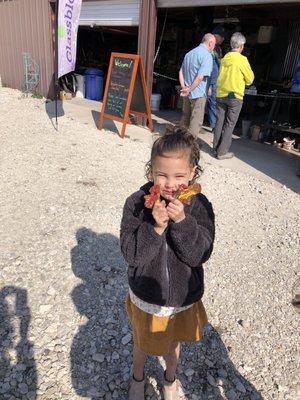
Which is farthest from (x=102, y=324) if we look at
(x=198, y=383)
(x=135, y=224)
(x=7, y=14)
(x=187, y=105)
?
(x=7, y=14)

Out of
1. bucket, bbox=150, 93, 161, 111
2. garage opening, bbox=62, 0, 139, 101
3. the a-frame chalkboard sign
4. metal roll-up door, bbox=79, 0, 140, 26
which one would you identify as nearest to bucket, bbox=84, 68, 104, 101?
garage opening, bbox=62, 0, 139, 101

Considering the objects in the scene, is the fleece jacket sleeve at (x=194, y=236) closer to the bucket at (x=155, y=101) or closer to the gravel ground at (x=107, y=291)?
the gravel ground at (x=107, y=291)

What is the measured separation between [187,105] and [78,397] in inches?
221

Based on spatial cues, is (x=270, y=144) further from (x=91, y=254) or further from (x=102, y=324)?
(x=102, y=324)

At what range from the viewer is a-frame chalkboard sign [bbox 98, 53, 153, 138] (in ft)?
23.5

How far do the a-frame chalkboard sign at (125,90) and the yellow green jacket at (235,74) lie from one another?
1803 millimetres

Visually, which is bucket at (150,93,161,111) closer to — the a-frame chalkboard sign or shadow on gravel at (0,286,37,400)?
the a-frame chalkboard sign

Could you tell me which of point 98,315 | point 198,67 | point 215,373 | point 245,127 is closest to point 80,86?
point 245,127

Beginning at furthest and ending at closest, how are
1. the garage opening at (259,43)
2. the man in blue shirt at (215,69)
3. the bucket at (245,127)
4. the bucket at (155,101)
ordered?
1. the bucket at (155,101)
2. the garage opening at (259,43)
3. the bucket at (245,127)
4. the man in blue shirt at (215,69)

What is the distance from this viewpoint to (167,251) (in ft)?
5.59

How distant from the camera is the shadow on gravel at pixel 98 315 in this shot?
237cm

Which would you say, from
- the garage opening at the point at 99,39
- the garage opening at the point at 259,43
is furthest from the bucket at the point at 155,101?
the garage opening at the point at 99,39

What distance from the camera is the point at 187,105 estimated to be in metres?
6.87

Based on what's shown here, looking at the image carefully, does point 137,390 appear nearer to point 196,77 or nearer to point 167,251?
point 167,251
